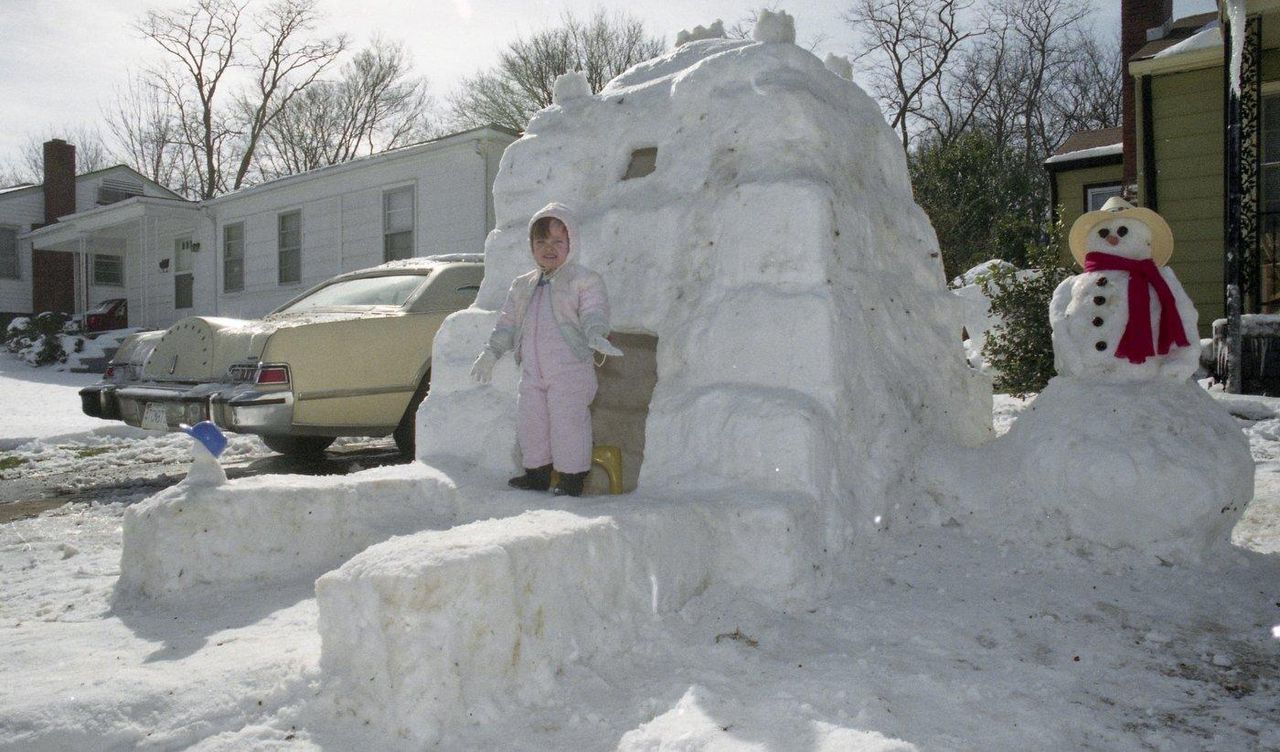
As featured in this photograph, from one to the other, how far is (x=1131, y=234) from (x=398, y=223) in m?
11.7

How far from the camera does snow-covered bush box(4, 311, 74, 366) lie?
61.2 feet

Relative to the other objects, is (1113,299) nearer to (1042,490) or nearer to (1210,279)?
(1042,490)

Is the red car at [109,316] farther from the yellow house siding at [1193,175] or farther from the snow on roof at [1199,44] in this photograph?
the snow on roof at [1199,44]

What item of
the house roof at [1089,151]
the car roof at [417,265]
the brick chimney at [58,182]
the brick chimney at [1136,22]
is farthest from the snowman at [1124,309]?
the brick chimney at [58,182]

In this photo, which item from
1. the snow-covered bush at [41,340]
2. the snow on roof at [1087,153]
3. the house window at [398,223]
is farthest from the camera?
the snow-covered bush at [41,340]

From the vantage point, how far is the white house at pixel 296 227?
41.7 ft

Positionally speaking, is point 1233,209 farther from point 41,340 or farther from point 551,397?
point 41,340

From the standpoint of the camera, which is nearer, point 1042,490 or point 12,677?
point 12,677

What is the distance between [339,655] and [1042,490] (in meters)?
2.64

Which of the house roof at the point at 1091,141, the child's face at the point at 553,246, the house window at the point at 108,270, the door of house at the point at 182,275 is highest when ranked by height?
the house roof at the point at 1091,141

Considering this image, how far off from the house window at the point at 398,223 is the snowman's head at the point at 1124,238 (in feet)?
36.5

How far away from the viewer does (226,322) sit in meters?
6.28

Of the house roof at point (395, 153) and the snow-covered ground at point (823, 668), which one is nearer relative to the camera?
the snow-covered ground at point (823, 668)

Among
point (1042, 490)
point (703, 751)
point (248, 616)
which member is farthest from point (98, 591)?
point (1042, 490)
